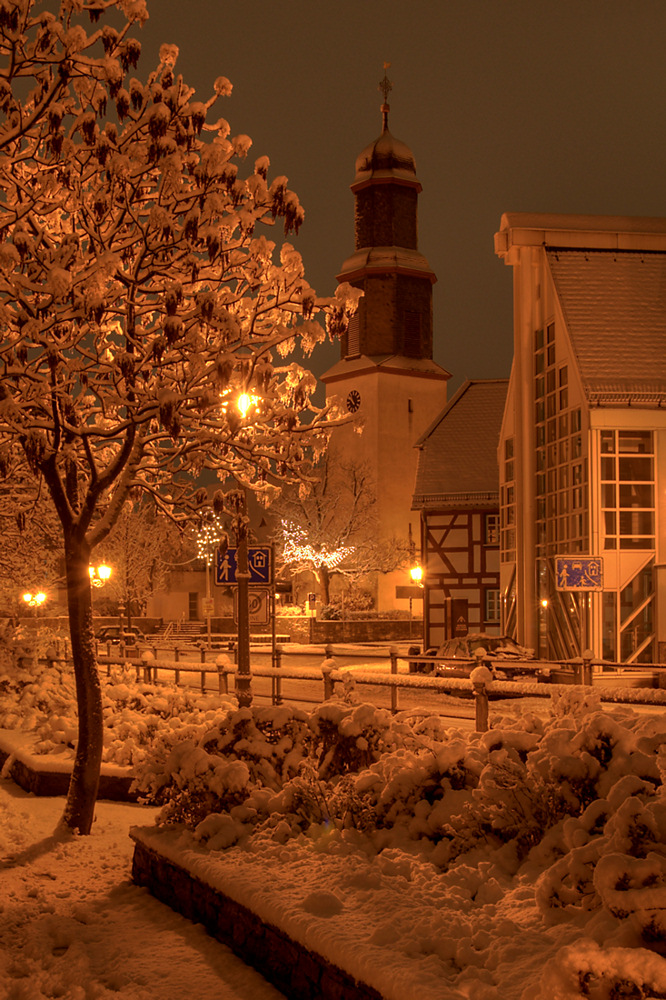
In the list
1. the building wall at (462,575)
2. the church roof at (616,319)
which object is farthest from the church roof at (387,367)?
the church roof at (616,319)

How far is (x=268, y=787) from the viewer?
8.34 m

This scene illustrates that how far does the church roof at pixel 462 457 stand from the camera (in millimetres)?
40281

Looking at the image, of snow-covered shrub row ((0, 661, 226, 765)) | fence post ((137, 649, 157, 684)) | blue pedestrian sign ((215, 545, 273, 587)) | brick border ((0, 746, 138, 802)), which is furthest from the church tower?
brick border ((0, 746, 138, 802))

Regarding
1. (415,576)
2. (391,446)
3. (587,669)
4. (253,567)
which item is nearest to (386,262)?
(391,446)

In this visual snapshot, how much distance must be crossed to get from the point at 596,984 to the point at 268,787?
4.74 metres

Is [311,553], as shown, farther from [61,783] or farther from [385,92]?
[61,783]

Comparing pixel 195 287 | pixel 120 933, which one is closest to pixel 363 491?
pixel 195 287

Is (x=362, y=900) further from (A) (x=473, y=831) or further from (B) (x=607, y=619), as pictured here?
(B) (x=607, y=619)

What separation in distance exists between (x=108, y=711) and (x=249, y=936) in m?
9.19

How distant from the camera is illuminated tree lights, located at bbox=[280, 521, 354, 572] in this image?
60.3 meters

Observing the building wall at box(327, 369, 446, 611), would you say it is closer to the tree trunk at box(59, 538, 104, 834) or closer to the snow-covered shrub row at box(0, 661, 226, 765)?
the snow-covered shrub row at box(0, 661, 226, 765)

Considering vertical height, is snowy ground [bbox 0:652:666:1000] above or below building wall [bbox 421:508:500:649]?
below

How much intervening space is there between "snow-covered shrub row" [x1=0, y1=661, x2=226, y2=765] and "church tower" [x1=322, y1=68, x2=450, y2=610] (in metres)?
44.6

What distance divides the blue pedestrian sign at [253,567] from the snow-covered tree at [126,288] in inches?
154
